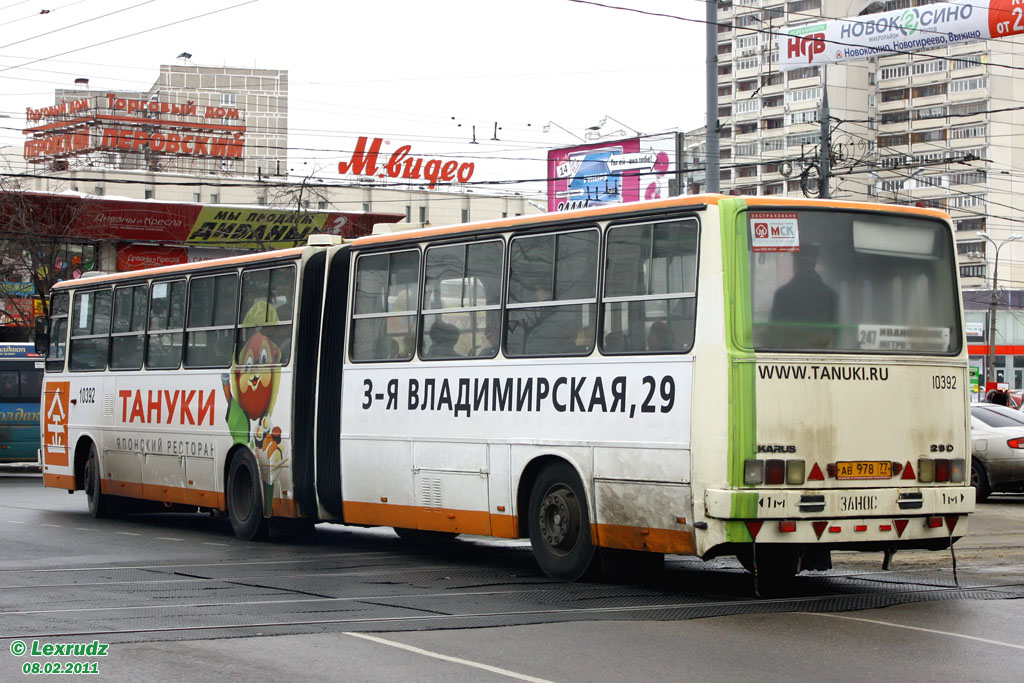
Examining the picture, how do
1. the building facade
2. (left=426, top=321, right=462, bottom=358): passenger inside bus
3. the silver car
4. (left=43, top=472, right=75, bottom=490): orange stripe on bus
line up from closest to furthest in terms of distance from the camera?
(left=426, top=321, right=462, bottom=358): passenger inside bus, (left=43, top=472, right=75, bottom=490): orange stripe on bus, the silver car, the building facade

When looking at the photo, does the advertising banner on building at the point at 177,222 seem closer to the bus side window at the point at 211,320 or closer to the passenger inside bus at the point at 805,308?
the bus side window at the point at 211,320

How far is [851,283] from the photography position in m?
11.4

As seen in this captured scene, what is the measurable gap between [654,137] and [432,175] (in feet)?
102

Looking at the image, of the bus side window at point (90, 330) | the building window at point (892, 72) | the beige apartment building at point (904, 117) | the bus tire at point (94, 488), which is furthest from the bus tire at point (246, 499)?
the building window at point (892, 72)

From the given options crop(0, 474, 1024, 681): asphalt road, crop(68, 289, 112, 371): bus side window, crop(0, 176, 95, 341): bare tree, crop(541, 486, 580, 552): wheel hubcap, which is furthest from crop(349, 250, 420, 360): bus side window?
crop(0, 176, 95, 341): bare tree

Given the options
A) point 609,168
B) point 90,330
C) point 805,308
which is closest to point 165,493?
point 90,330

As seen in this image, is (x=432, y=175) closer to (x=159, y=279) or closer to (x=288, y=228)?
(x=288, y=228)

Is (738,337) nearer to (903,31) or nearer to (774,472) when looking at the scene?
(774,472)

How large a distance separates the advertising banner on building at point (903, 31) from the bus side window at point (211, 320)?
65.5 feet

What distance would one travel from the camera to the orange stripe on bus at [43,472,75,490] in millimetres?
20844

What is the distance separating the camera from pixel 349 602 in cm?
1104

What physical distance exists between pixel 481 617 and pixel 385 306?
5.20m

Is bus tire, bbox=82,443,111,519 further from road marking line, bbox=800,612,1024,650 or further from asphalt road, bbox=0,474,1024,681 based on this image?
road marking line, bbox=800,612,1024,650

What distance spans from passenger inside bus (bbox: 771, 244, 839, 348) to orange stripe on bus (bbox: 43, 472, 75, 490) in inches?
509
